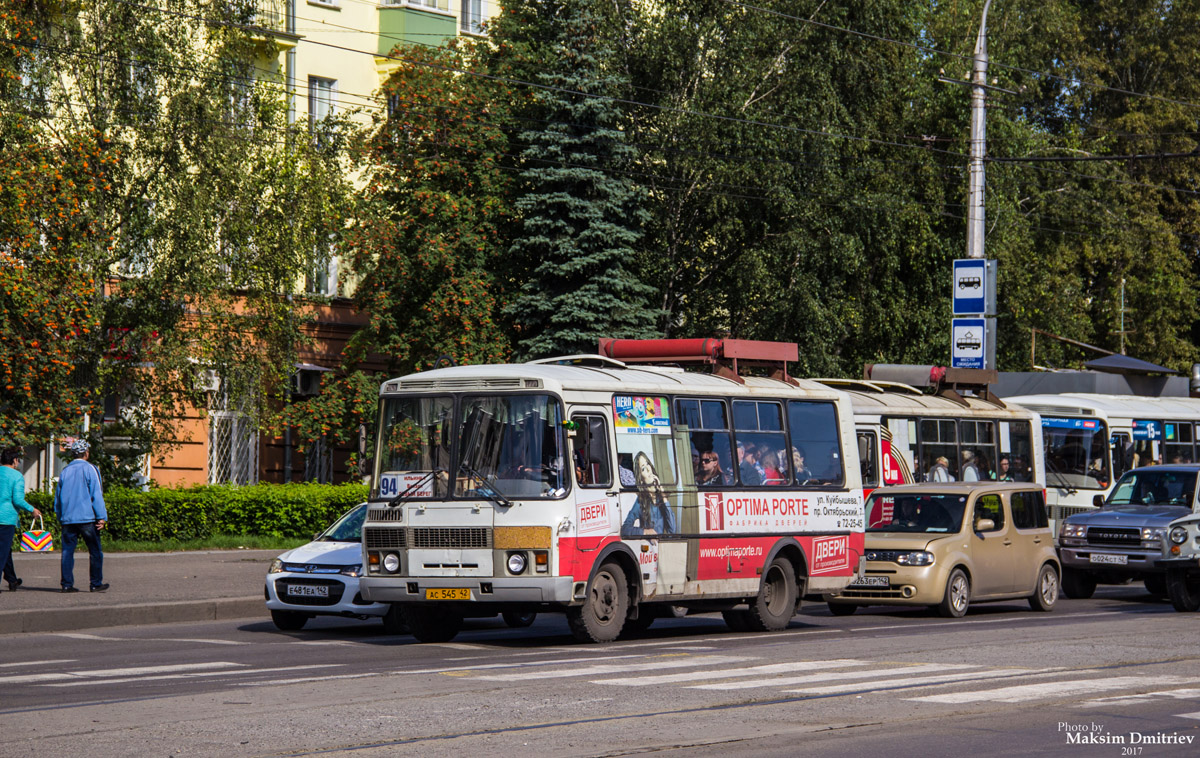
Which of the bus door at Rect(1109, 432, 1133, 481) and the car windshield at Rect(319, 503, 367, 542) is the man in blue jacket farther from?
the bus door at Rect(1109, 432, 1133, 481)

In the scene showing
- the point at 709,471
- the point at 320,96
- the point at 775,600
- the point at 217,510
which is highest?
the point at 320,96

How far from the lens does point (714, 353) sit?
17.9 metres

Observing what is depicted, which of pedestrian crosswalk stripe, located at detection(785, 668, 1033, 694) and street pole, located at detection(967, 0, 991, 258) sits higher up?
street pole, located at detection(967, 0, 991, 258)

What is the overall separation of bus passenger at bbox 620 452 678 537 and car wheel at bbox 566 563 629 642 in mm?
472

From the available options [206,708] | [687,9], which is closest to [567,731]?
[206,708]

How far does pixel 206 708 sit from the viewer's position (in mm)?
10250

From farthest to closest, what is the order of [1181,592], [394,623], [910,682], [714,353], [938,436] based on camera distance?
[938,436], [1181,592], [714,353], [394,623], [910,682]

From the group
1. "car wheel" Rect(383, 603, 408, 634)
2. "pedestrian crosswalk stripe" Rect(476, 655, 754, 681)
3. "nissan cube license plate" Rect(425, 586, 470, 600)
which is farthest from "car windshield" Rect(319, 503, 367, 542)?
"pedestrian crosswalk stripe" Rect(476, 655, 754, 681)

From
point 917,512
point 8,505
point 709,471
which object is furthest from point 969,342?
point 8,505

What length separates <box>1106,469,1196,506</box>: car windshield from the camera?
2295 cm

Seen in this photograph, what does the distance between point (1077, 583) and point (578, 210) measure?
52.6 feet

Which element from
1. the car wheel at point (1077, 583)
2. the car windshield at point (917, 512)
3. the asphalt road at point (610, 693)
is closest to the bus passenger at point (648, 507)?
the asphalt road at point (610, 693)

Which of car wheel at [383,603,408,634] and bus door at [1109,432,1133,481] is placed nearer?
car wheel at [383,603,408,634]

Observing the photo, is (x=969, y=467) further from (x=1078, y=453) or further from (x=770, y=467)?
(x=770, y=467)
